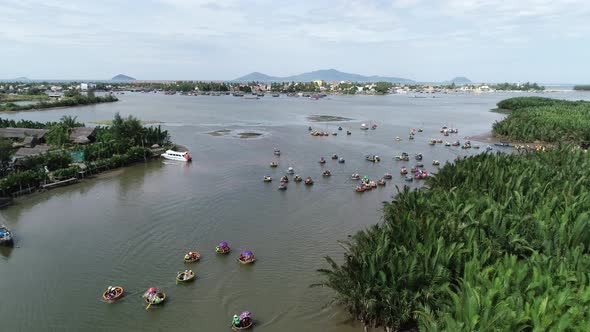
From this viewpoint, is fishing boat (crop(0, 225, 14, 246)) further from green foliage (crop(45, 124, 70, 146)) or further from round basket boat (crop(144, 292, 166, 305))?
green foliage (crop(45, 124, 70, 146))

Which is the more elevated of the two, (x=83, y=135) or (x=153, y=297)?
(x=83, y=135)

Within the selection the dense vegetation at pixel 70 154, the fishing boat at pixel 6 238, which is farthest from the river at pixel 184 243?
the dense vegetation at pixel 70 154

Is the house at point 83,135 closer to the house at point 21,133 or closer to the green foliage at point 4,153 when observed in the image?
the house at point 21,133

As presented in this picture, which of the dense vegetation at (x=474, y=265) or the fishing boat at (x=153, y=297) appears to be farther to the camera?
the fishing boat at (x=153, y=297)

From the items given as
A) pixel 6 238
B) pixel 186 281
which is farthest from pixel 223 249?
pixel 6 238

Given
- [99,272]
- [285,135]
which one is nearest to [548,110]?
[285,135]

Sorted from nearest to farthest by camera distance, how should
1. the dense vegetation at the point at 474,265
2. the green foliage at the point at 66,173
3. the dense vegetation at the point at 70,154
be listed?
the dense vegetation at the point at 474,265 → the dense vegetation at the point at 70,154 → the green foliage at the point at 66,173

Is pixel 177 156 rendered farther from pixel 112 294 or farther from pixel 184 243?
pixel 112 294
